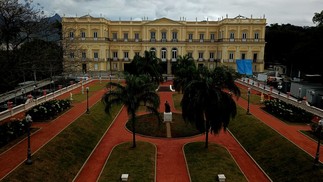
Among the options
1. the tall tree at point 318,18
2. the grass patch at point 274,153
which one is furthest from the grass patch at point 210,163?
the tall tree at point 318,18

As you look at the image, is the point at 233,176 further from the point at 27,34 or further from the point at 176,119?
the point at 27,34

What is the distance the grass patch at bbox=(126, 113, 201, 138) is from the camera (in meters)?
27.0

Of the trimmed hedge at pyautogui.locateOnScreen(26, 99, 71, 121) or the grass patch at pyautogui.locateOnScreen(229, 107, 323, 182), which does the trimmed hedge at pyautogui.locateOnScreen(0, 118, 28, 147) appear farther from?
the grass patch at pyautogui.locateOnScreen(229, 107, 323, 182)

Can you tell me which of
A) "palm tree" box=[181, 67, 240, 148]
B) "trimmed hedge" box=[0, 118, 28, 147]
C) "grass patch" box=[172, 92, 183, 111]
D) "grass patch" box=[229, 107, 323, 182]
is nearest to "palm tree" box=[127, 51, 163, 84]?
"grass patch" box=[172, 92, 183, 111]

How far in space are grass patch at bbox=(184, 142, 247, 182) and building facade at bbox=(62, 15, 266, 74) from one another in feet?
164

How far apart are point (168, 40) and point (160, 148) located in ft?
173

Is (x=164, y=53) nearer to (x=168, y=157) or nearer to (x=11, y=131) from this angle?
(x=168, y=157)

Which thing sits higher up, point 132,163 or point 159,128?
point 159,128

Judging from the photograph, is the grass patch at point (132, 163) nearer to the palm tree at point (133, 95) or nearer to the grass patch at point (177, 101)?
the palm tree at point (133, 95)

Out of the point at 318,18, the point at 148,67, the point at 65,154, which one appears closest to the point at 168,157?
the point at 65,154

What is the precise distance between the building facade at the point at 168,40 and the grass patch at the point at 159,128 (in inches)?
1628

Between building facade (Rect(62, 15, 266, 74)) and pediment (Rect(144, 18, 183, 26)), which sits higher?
pediment (Rect(144, 18, 183, 26))

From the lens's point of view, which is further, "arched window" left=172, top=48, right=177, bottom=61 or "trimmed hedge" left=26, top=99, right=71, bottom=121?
"arched window" left=172, top=48, right=177, bottom=61

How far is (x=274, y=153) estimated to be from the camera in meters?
21.4
